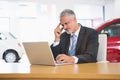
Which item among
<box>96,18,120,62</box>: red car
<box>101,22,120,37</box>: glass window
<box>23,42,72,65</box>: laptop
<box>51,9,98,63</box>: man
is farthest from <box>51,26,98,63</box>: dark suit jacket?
<box>101,22,120,37</box>: glass window

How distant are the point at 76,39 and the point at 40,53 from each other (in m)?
0.62

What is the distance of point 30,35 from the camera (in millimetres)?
11102

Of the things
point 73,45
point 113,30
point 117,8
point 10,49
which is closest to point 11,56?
point 10,49

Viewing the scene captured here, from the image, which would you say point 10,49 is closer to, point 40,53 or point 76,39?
point 76,39

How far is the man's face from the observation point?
264 cm

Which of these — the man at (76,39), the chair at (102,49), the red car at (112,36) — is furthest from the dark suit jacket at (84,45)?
the red car at (112,36)

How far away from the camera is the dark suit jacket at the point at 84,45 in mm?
2479

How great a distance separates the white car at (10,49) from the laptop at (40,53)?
6.08 m

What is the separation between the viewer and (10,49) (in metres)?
8.50

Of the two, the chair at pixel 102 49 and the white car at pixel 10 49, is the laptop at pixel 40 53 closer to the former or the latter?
the chair at pixel 102 49

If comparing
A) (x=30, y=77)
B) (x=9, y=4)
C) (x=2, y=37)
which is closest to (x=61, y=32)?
(x=30, y=77)

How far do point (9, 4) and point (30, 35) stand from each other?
5.08 feet

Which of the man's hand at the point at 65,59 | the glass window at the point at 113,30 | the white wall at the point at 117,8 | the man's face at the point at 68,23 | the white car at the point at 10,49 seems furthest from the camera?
the white wall at the point at 117,8

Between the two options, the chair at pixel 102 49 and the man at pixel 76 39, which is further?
the chair at pixel 102 49
